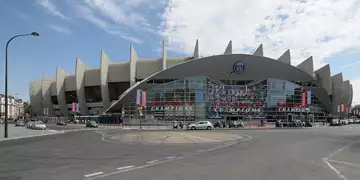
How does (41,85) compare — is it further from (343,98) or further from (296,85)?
(343,98)

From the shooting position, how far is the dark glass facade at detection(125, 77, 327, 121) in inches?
3036

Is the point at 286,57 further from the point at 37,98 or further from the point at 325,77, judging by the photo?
the point at 37,98

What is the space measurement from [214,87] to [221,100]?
3.66 metres

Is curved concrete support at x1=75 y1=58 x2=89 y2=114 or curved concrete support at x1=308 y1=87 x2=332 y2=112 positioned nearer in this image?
curved concrete support at x1=308 y1=87 x2=332 y2=112

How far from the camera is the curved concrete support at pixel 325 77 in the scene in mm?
102812

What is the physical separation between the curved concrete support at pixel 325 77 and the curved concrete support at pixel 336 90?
17.7ft

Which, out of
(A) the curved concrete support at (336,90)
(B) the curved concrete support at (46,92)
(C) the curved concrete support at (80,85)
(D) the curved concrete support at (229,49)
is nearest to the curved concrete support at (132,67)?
(C) the curved concrete support at (80,85)

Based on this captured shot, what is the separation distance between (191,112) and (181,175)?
221 feet

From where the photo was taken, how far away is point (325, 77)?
4114 inches

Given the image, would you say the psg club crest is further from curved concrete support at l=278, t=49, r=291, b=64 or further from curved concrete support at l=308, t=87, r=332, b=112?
curved concrete support at l=278, t=49, r=291, b=64

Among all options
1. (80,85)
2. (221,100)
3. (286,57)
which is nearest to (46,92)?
(80,85)

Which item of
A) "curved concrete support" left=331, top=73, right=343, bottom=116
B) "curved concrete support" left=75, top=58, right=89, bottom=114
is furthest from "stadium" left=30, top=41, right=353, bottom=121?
"curved concrete support" left=331, top=73, right=343, bottom=116

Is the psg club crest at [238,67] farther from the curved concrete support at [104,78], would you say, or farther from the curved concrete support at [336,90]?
the curved concrete support at [336,90]

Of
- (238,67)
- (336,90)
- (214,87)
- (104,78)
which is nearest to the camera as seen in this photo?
(214,87)
